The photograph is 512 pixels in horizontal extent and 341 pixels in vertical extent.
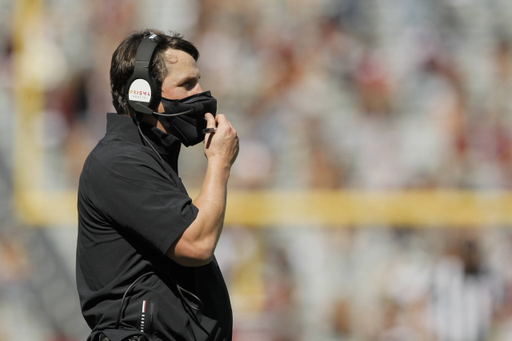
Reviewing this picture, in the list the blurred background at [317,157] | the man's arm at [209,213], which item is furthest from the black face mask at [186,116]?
the blurred background at [317,157]

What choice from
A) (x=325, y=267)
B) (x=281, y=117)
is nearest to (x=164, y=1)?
(x=281, y=117)

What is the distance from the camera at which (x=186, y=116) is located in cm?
263

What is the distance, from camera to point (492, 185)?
7848 millimetres

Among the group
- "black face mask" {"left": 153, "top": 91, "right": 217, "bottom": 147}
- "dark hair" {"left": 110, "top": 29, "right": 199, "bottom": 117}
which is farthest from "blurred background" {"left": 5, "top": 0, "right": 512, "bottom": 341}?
"dark hair" {"left": 110, "top": 29, "right": 199, "bottom": 117}

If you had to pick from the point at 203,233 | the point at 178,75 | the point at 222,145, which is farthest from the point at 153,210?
the point at 178,75

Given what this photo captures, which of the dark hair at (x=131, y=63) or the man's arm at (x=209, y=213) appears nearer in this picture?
the man's arm at (x=209, y=213)

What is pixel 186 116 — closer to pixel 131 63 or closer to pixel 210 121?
pixel 210 121

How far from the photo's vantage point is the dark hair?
2623 mm

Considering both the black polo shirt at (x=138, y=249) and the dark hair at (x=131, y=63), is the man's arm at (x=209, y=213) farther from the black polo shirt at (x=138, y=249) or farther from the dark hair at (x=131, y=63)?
the dark hair at (x=131, y=63)

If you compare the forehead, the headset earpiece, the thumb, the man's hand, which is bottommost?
the man's hand

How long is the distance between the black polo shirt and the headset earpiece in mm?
81

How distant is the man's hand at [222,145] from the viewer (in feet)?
8.28

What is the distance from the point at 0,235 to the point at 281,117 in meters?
3.17

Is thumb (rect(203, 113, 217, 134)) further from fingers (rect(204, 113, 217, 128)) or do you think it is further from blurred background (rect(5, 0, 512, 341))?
blurred background (rect(5, 0, 512, 341))
